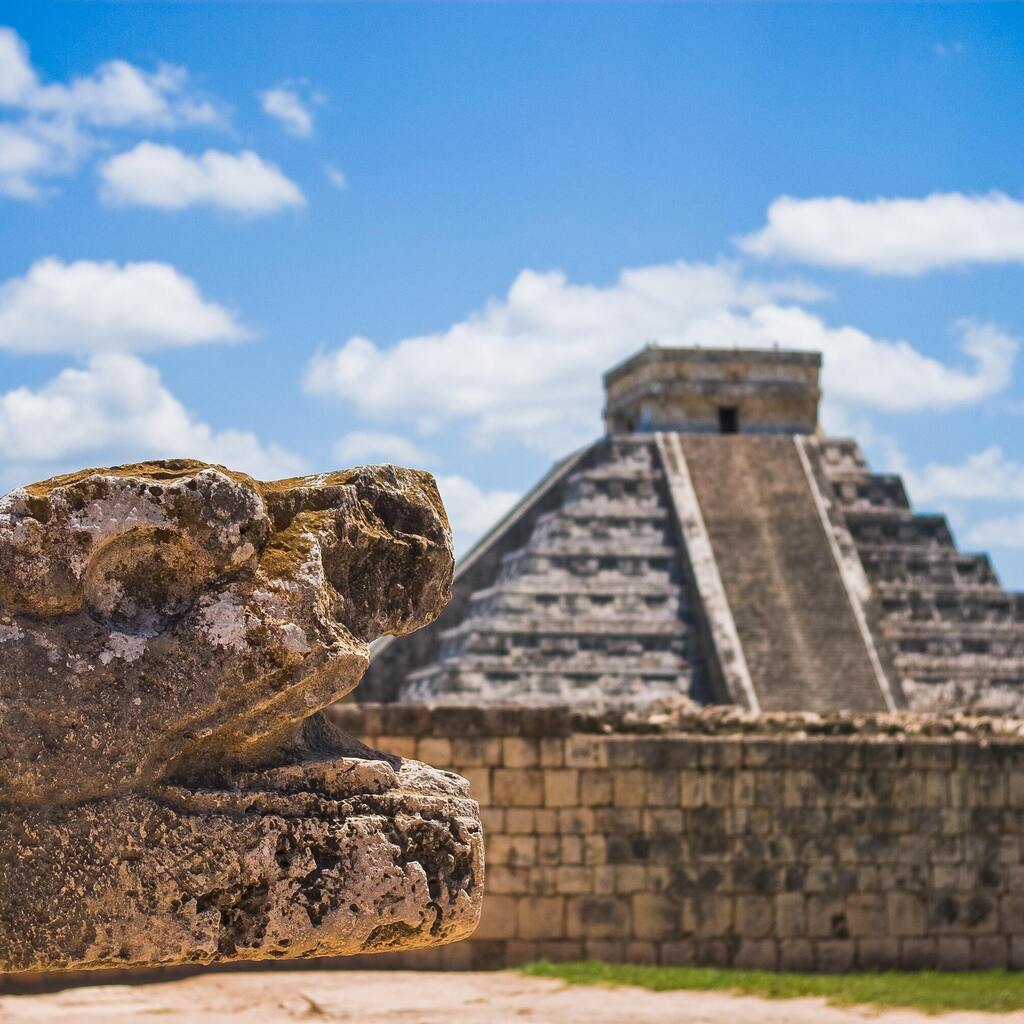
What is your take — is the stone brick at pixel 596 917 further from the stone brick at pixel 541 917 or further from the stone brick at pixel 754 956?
the stone brick at pixel 754 956

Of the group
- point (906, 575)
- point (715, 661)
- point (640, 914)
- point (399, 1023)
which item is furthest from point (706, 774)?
point (906, 575)

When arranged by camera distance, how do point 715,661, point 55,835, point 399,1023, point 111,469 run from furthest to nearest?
point 715,661, point 399,1023, point 111,469, point 55,835

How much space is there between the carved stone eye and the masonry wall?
444 inches

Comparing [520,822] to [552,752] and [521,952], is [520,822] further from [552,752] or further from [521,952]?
[521,952]

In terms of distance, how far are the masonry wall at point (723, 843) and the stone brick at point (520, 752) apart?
0.01 metres

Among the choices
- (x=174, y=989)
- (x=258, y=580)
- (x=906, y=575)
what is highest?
(x=906, y=575)

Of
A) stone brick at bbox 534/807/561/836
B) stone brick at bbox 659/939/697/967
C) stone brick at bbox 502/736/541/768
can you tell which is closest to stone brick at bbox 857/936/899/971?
stone brick at bbox 659/939/697/967

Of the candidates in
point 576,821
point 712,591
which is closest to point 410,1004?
point 576,821

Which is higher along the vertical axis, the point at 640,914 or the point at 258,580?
the point at 258,580

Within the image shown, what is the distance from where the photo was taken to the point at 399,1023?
1241 centimetres

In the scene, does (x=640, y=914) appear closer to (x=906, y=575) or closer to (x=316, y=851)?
(x=316, y=851)

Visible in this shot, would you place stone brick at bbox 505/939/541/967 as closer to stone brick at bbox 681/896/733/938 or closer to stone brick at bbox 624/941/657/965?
stone brick at bbox 624/941/657/965

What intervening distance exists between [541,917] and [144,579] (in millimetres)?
11692

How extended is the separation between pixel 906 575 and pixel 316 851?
99.5 ft
